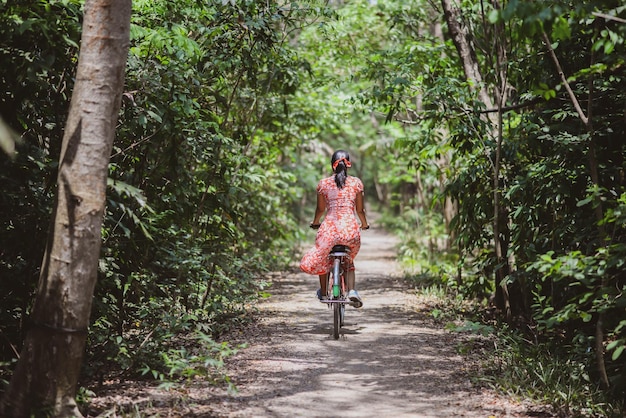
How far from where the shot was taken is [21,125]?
568 cm

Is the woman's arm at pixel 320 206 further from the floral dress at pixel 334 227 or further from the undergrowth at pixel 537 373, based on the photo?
the undergrowth at pixel 537 373

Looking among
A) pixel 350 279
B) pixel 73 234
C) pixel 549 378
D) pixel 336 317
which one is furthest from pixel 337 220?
pixel 73 234

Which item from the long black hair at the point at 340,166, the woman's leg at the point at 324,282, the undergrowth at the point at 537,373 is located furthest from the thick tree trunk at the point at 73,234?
the woman's leg at the point at 324,282

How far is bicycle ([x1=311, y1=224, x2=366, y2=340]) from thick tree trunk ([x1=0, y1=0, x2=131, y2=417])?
359 centimetres

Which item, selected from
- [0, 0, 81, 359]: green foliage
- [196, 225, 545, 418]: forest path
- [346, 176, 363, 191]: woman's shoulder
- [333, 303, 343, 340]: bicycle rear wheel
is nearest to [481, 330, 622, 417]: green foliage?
[196, 225, 545, 418]: forest path

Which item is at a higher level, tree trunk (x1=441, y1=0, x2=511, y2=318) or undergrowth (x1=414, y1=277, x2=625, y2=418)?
tree trunk (x1=441, y1=0, x2=511, y2=318)

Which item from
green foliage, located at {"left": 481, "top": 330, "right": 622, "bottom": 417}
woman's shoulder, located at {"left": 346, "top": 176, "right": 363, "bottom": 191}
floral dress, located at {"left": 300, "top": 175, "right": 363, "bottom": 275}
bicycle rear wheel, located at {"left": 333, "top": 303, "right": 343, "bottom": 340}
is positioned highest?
woman's shoulder, located at {"left": 346, "top": 176, "right": 363, "bottom": 191}

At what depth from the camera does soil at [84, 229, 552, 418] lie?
5402mm

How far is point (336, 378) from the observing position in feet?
20.9

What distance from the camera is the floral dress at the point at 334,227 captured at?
802cm

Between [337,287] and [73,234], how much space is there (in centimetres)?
375

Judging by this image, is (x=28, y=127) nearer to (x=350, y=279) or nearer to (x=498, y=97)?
(x=350, y=279)

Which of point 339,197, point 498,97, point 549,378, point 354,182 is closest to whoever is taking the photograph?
point 549,378

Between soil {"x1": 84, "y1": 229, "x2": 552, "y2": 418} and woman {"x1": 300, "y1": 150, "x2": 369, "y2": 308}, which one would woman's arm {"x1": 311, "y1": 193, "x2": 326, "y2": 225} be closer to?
woman {"x1": 300, "y1": 150, "x2": 369, "y2": 308}
